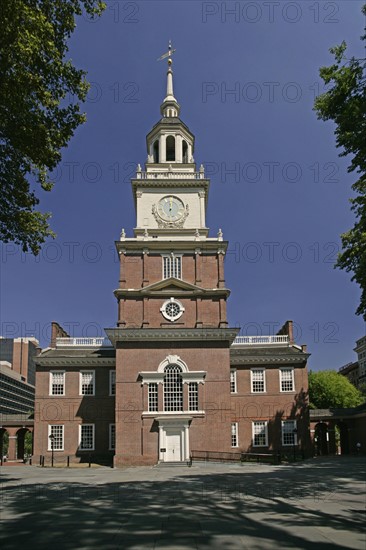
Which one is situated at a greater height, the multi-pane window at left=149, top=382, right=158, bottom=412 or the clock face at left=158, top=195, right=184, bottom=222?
the clock face at left=158, top=195, right=184, bottom=222

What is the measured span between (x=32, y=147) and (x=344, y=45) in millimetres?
10662

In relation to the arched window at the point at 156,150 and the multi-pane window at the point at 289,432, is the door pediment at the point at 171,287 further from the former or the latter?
the multi-pane window at the point at 289,432

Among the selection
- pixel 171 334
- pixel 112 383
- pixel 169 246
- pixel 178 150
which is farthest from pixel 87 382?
pixel 178 150

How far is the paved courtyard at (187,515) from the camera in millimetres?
10742

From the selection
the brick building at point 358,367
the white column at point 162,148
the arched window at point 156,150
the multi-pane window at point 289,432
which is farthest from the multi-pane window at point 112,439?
the brick building at point 358,367

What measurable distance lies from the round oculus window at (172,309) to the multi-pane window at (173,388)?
3803 millimetres

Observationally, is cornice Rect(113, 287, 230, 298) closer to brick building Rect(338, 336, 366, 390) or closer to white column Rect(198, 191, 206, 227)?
white column Rect(198, 191, 206, 227)

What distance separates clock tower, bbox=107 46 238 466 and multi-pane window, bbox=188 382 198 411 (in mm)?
71

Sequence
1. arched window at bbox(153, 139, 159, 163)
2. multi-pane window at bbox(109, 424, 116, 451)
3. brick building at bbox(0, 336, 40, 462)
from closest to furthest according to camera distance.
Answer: multi-pane window at bbox(109, 424, 116, 451) < arched window at bbox(153, 139, 159, 163) < brick building at bbox(0, 336, 40, 462)

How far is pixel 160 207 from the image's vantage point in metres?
43.8

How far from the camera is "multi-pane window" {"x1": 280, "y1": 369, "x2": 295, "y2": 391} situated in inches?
1802

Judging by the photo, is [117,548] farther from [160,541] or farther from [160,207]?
[160,207]

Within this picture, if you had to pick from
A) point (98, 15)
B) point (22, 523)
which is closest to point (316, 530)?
point (22, 523)

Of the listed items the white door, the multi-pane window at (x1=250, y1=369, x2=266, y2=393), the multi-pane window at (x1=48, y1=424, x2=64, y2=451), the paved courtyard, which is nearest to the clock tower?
the white door
